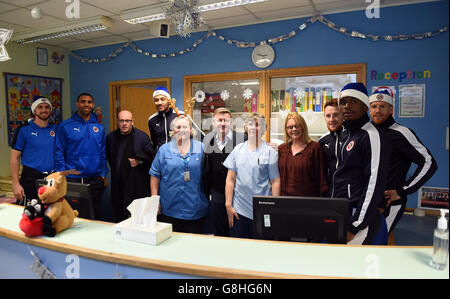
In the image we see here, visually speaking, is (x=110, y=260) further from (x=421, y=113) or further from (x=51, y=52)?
(x=51, y=52)

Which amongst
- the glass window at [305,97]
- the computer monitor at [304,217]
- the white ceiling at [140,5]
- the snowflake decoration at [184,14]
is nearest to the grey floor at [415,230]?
the glass window at [305,97]

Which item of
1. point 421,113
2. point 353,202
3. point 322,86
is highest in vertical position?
point 322,86

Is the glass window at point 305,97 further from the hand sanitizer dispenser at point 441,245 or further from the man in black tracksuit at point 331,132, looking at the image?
the hand sanitizer dispenser at point 441,245

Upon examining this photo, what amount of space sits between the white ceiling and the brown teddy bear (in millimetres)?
2806

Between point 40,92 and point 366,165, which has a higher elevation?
point 40,92

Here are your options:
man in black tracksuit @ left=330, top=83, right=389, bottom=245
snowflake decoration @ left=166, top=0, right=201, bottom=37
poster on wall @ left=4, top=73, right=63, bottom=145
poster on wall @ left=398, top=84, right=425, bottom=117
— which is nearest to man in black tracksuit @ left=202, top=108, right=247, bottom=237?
snowflake decoration @ left=166, top=0, right=201, bottom=37

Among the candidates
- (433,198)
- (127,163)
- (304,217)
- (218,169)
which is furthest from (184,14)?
(433,198)

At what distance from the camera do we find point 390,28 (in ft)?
12.2

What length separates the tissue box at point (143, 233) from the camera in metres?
1.36

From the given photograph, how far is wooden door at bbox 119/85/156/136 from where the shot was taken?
569 cm

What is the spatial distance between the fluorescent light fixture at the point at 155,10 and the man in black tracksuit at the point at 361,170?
2.10m

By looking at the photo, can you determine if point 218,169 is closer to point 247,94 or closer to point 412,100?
point 247,94

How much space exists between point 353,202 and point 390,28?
2959 millimetres
